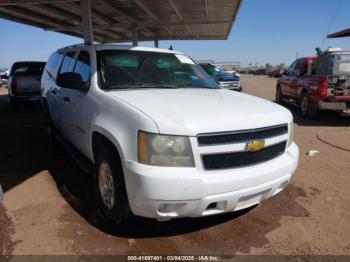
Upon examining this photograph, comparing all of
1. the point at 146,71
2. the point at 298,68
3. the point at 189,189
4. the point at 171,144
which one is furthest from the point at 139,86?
the point at 298,68

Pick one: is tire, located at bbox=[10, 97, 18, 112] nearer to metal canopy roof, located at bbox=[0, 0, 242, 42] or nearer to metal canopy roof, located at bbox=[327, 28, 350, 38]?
metal canopy roof, located at bbox=[0, 0, 242, 42]

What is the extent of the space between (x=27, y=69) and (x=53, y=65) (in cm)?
703

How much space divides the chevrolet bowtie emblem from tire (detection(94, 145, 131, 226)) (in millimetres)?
1164

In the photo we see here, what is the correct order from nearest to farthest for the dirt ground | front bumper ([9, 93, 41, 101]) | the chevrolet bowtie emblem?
the chevrolet bowtie emblem → the dirt ground → front bumper ([9, 93, 41, 101])

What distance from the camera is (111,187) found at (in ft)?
10.9

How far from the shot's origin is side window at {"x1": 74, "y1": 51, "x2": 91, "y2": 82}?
13.7ft

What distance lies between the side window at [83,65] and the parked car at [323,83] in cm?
711

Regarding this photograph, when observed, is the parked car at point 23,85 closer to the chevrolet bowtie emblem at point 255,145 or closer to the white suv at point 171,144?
the white suv at point 171,144

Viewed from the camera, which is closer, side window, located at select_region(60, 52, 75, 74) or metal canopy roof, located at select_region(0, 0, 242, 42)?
side window, located at select_region(60, 52, 75, 74)

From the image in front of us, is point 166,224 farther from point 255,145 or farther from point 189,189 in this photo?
point 255,145

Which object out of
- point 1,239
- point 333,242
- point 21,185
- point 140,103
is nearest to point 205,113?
point 140,103

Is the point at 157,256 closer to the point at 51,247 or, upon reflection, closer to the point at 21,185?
the point at 51,247

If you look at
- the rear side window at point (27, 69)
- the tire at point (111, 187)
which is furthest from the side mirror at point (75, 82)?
the rear side window at point (27, 69)

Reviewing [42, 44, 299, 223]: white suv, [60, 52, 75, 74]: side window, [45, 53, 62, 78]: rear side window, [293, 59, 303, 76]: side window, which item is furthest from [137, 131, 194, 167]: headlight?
[293, 59, 303, 76]: side window
